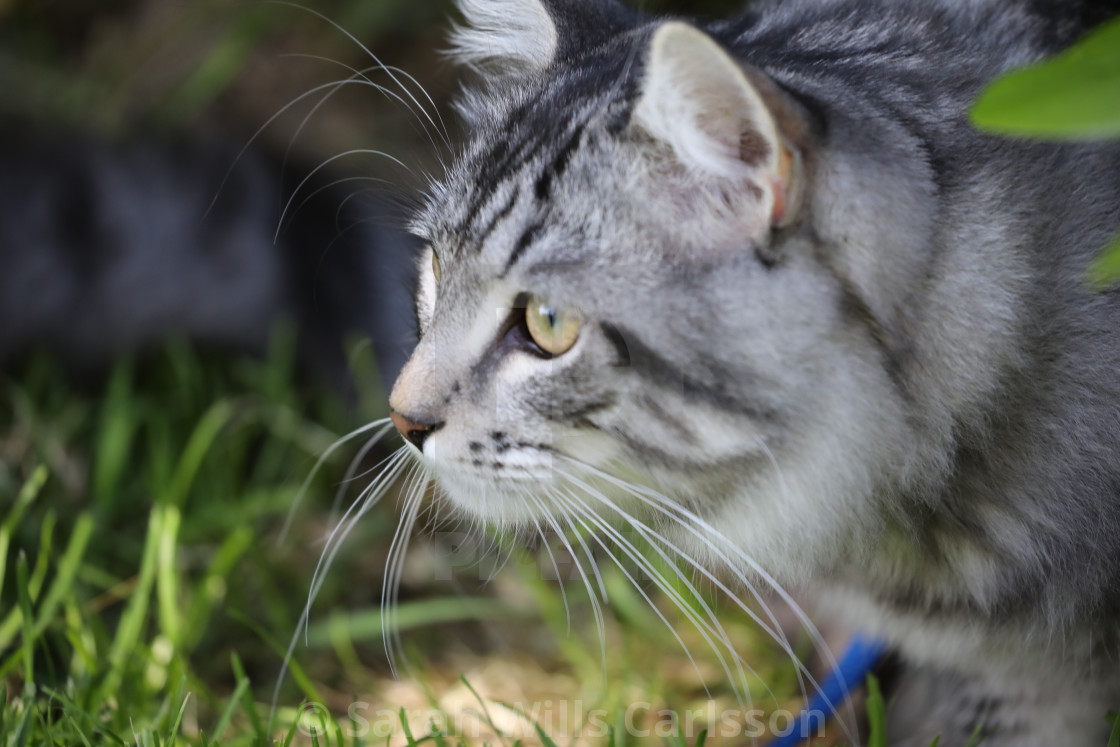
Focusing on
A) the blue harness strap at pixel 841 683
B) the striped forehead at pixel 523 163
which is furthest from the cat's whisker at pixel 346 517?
the blue harness strap at pixel 841 683

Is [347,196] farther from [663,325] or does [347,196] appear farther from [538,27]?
[663,325]

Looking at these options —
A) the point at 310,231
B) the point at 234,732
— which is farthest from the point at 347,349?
Answer: the point at 234,732

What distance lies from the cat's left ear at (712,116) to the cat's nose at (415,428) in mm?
376

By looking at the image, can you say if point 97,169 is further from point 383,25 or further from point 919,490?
point 919,490

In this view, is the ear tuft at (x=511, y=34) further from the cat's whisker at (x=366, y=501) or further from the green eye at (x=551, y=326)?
the cat's whisker at (x=366, y=501)

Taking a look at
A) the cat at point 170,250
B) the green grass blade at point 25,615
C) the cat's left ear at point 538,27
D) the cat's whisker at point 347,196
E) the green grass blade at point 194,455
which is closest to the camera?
the cat's left ear at point 538,27

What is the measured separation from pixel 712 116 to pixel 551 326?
250 mm

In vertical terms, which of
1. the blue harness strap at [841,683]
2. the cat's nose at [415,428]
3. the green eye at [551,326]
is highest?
the green eye at [551,326]

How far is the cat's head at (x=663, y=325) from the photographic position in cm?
89

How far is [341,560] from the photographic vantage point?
1.87 m

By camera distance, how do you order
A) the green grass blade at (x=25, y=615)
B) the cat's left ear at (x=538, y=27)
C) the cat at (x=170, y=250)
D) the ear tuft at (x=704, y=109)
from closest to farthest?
the ear tuft at (x=704, y=109) < the cat's left ear at (x=538, y=27) < the green grass blade at (x=25, y=615) < the cat at (x=170, y=250)

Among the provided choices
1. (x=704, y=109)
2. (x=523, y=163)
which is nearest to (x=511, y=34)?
(x=523, y=163)

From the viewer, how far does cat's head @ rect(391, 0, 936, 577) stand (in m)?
0.89

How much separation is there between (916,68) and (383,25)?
6.46 feet
